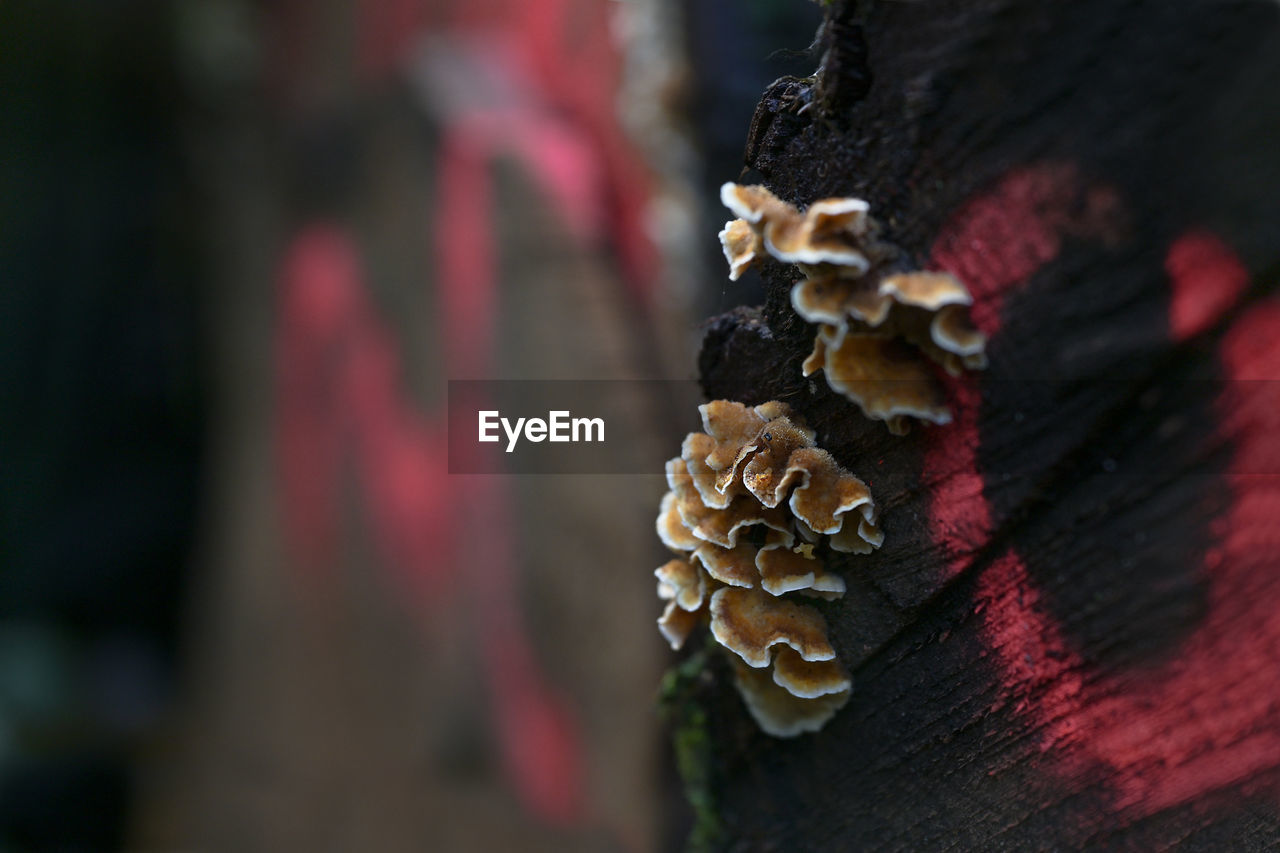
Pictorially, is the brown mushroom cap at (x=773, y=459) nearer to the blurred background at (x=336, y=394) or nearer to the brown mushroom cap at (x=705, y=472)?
the brown mushroom cap at (x=705, y=472)

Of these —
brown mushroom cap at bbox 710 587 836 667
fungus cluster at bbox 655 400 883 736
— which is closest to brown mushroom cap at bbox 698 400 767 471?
fungus cluster at bbox 655 400 883 736

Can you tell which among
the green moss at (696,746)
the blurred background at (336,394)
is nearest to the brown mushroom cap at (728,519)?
the green moss at (696,746)

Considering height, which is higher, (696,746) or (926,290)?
(926,290)

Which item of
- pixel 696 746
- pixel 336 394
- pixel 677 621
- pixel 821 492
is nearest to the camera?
pixel 821 492

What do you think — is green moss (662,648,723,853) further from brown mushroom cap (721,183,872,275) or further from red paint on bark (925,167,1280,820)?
brown mushroom cap (721,183,872,275)

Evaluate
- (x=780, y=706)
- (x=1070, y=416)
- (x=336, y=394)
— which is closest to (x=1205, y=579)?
(x=1070, y=416)

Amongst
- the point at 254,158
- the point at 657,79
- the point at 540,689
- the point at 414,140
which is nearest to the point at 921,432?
the point at 657,79

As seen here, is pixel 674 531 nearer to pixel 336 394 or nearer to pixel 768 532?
pixel 768 532
